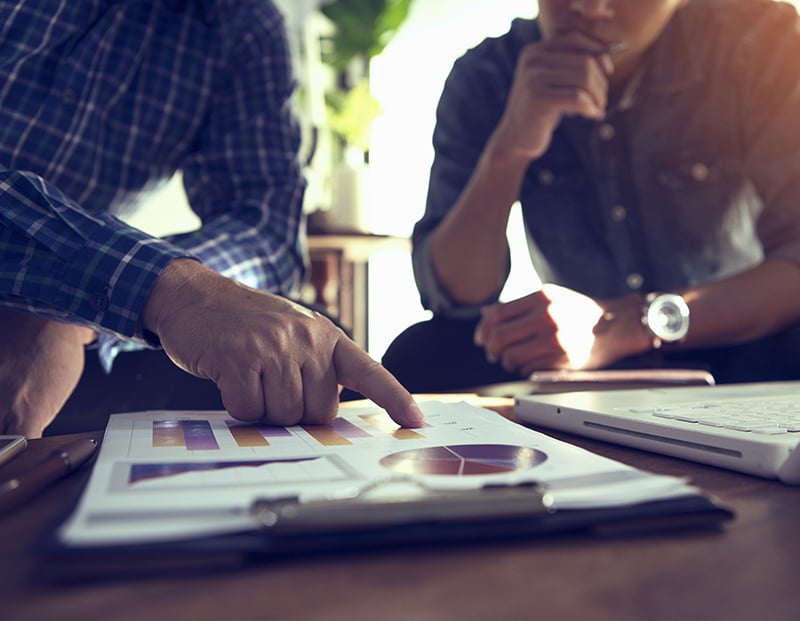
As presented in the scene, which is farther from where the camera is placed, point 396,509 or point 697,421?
point 697,421

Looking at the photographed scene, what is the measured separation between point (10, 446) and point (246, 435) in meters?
0.14

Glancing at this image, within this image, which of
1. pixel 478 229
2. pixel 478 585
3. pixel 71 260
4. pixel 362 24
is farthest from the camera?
pixel 362 24

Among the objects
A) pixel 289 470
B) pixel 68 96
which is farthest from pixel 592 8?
pixel 289 470

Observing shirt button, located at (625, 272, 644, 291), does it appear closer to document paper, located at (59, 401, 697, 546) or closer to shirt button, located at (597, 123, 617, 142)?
shirt button, located at (597, 123, 617, 142)

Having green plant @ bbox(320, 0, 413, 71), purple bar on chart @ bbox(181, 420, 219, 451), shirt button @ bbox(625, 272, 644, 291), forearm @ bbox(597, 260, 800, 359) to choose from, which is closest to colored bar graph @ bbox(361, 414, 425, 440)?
purple bar on chart @ bbox(181, 420, 219, 451)

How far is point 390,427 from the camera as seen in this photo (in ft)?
1.53

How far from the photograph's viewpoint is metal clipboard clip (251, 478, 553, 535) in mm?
259

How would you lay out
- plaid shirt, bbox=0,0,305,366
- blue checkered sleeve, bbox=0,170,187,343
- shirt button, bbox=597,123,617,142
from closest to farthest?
blue checkered sleeve, bbox=0,170,187,343
plaid shirt, bbox=0,0,305,366
shirt button, bbox=597,123,617,142

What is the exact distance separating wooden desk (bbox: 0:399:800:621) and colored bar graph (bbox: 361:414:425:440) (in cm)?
16

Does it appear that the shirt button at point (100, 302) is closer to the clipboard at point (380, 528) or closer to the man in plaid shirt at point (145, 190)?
the man in plaid shirt at point (145, 190)

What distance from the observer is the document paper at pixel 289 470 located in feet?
0.86

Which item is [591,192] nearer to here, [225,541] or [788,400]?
[788,400]

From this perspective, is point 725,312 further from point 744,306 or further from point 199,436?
point 199,436

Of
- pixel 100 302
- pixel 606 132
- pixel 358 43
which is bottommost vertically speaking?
pixel 100 302
